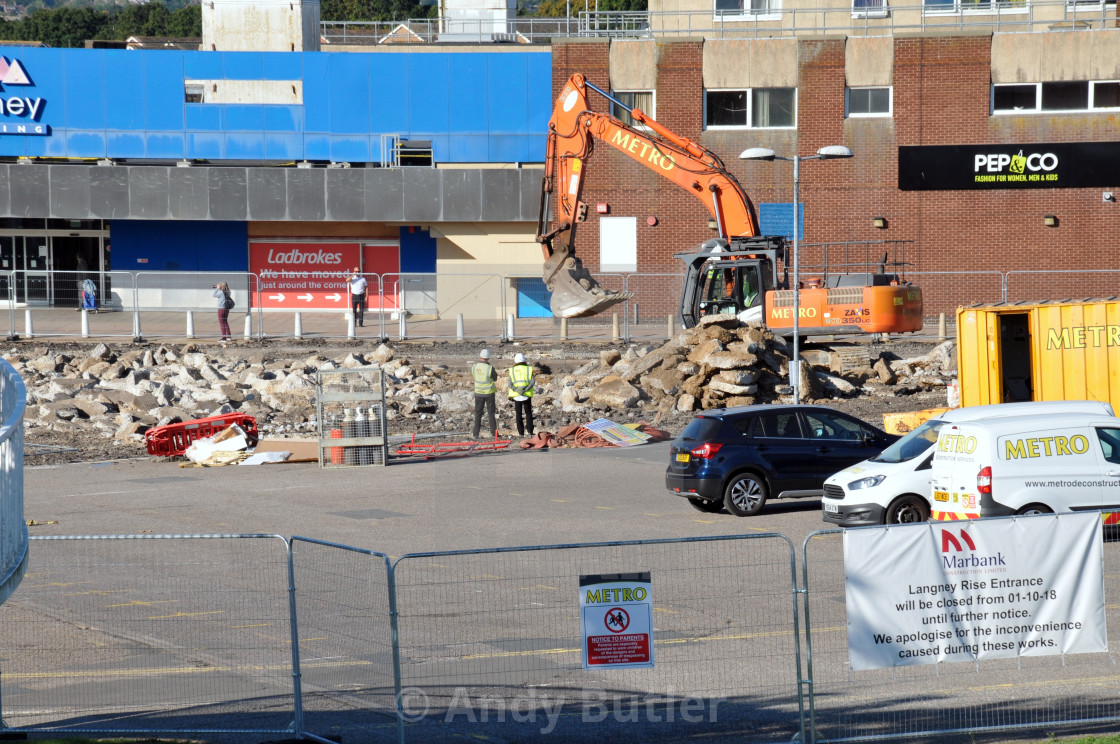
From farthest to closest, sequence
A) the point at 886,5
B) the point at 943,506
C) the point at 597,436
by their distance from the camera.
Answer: the point at 886,5, the point at 597,436, the point at 943,506

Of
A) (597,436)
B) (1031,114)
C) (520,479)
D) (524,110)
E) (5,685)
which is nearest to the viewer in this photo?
(5,685)

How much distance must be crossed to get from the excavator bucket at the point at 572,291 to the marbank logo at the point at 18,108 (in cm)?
3096

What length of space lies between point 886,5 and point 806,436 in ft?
109

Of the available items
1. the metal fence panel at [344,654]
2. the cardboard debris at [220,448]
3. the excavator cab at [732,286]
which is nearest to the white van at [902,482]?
the metal fence panel at [344,654]

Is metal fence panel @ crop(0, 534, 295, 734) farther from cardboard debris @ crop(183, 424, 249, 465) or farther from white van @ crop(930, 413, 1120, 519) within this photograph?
cardboard debris @ crop(183, 424, 249, 465)

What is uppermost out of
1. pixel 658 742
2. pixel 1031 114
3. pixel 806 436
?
pixel 1031 114

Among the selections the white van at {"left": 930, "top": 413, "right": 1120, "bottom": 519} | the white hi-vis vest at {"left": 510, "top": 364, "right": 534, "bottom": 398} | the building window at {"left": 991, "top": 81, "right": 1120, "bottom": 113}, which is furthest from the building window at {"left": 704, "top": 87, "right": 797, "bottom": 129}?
the white van at {"left": 930, "top": 413, "right": 1120, "bottom": 519}

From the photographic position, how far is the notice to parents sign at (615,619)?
7703 mm

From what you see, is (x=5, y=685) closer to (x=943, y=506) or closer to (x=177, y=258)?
(x=943, y=506)

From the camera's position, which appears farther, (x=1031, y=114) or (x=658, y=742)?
(x=1031, y=114)

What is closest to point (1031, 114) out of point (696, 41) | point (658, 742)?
point (696, 41)

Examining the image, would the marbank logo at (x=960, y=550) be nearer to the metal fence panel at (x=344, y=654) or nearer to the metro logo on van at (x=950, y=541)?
the metro logo on van at (x=950, y=541)

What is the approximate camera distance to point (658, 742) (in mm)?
7855

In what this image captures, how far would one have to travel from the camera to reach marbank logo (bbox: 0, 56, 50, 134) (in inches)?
1911
